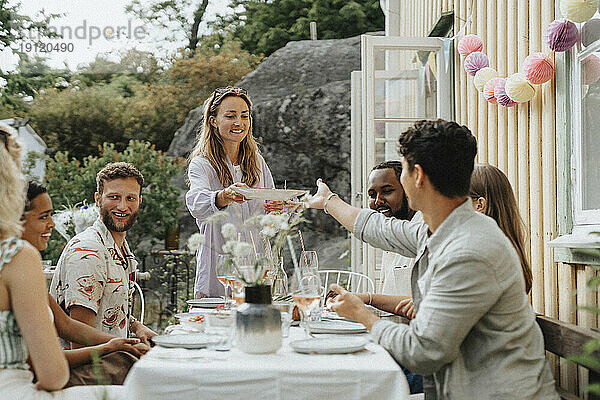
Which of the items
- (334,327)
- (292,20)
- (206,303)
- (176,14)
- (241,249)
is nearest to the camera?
(241,249)

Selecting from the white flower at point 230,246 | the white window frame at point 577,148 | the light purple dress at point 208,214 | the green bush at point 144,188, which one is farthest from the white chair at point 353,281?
the green bush at point 144,188

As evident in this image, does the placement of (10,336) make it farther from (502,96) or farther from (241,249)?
(502,96)

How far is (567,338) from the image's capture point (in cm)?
202

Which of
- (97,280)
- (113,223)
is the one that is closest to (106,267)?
(97,280)

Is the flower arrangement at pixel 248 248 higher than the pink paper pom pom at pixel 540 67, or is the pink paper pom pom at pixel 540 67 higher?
the pink paper pom pom at pixel 540 67

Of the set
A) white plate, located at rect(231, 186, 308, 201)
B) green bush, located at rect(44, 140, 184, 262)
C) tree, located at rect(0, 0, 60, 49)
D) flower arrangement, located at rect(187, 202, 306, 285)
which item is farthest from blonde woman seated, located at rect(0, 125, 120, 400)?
tree, located at rect(0, 0, 60, 49)

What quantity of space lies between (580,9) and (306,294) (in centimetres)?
131

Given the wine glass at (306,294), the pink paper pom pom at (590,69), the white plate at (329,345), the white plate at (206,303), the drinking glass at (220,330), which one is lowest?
the white plate at (206,303)

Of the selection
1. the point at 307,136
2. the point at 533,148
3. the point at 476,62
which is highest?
the point at 307,136

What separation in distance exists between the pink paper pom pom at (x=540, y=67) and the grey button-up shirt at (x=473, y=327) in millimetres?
1119

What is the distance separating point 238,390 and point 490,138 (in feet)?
8.00

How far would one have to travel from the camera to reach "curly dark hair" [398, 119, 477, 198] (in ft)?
5.91

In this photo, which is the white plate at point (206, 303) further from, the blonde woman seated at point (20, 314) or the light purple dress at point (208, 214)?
the blonde woman seated at point (20, 314)

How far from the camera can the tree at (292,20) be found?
11617mm
